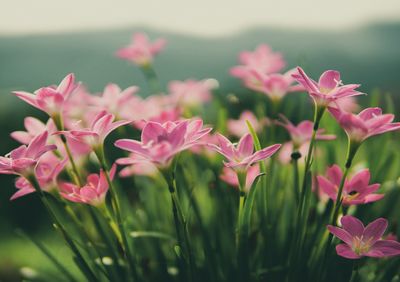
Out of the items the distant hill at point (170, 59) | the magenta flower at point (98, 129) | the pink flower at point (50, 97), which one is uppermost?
Answer: the pink flower at point (50, 97)

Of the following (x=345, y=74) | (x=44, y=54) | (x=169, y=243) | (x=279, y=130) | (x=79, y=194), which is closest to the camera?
(x=79, y=194)

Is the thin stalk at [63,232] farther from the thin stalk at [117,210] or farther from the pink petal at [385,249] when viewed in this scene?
the pink petal at [385,249]

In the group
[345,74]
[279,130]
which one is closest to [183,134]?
[279,130]

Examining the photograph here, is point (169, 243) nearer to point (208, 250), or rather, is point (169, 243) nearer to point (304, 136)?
point (208, 250)

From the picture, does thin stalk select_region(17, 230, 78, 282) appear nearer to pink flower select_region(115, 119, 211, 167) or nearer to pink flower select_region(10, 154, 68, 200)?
pink flower select_region(10, 154, 68, 200)

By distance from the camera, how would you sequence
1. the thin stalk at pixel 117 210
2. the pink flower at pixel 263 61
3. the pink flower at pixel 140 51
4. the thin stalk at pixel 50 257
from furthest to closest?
the pink flower at pixel 140 51 → the pink flower at pixel 263 61 → the thin stalk at pixel 50 257 → the thin stalk at pixel 117 210

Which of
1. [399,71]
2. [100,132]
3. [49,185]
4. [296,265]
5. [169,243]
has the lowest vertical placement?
[399,71]

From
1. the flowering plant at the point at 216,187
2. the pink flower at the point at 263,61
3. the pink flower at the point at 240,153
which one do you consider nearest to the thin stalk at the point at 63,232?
the flowering plant at the point at 216,187

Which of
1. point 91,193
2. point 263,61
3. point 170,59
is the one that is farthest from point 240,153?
point 170,59
